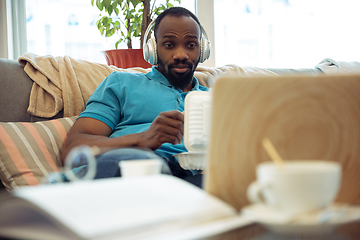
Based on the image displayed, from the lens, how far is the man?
1.07 m

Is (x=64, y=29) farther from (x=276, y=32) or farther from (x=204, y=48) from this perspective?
(x=276, y=32)

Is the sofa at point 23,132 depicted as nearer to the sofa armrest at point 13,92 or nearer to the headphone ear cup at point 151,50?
the sofa armrest at point 13,92

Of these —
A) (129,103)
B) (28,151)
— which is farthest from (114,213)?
(129,103)

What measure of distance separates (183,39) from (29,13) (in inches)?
55.0

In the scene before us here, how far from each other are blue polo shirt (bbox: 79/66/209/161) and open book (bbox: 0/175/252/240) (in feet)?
2.94

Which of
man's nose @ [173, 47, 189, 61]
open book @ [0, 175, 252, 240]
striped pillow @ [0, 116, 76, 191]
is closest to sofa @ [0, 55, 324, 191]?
striped pillow @ [0, 116, 76, 191]

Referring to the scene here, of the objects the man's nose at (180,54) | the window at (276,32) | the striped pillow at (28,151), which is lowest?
the striped pillow at (28,151)

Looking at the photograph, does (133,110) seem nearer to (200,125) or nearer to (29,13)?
(200,125)

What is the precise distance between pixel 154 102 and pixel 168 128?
0.34 metres

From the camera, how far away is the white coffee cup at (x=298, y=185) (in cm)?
35

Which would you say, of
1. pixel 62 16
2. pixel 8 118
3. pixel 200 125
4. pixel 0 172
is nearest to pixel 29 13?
pixel 62 16

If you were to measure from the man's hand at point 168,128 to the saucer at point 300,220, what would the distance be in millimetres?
641

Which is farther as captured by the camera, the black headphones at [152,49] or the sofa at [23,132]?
the black headphones at [152,49]

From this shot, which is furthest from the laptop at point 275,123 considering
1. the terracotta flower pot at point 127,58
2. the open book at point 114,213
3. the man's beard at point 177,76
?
the terracotta flower pot at point 127,58
